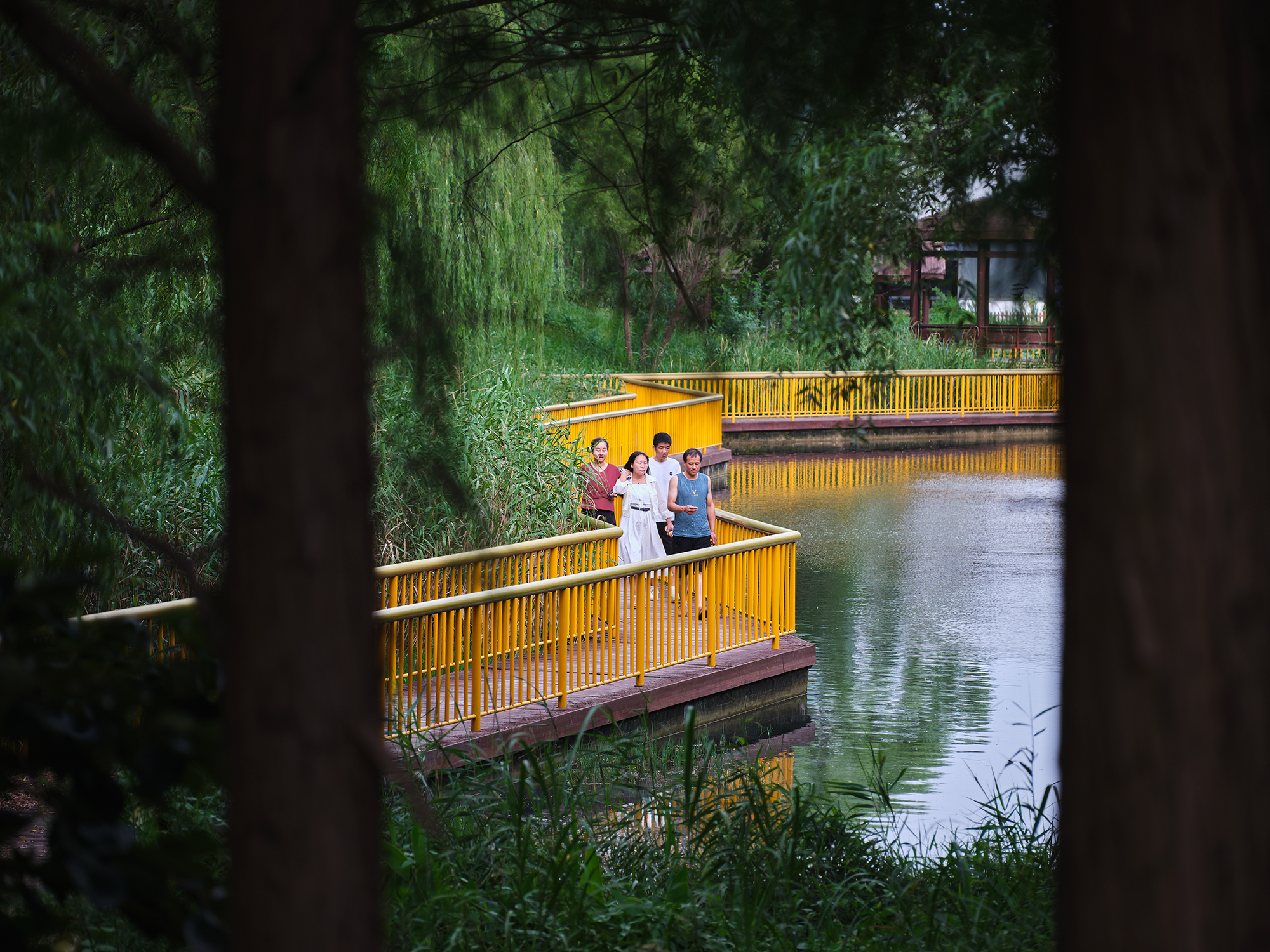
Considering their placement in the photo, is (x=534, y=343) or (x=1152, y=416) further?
(x=534, y=343)

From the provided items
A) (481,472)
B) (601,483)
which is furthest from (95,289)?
(601,483)

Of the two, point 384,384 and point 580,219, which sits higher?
point 580,219

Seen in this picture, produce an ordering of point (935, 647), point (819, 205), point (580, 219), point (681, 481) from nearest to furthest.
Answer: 1. point (819, 205)
2. point (580, 219)
3. point (681, 481)
4. point (935, 647)

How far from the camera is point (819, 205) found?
4.92 m

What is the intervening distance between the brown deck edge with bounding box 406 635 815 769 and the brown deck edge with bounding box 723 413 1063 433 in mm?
15725

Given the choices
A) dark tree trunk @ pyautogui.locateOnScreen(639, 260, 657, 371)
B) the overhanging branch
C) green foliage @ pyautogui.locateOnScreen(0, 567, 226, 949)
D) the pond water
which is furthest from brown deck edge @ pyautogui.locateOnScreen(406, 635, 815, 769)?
dark tree trunk @ pyautogui.locateOnScreen(639, 260, 657, 371)

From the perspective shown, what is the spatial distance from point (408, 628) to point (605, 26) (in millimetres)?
3840

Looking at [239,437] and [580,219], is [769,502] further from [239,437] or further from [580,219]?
[239,437]

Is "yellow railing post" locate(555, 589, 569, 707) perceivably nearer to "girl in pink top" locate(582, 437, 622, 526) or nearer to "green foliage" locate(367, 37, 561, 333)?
"green foliage" locate(367, 37, 561, 333)

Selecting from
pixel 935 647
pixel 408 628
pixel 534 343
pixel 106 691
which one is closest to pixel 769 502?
pixel 534 343

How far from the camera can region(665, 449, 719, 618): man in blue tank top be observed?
1068 centimetres

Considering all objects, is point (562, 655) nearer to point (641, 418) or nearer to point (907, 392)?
point (641, 418)

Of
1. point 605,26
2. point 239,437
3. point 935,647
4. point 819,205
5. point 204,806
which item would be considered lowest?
point 935,647

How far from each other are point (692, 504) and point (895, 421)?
17216 millimetres
